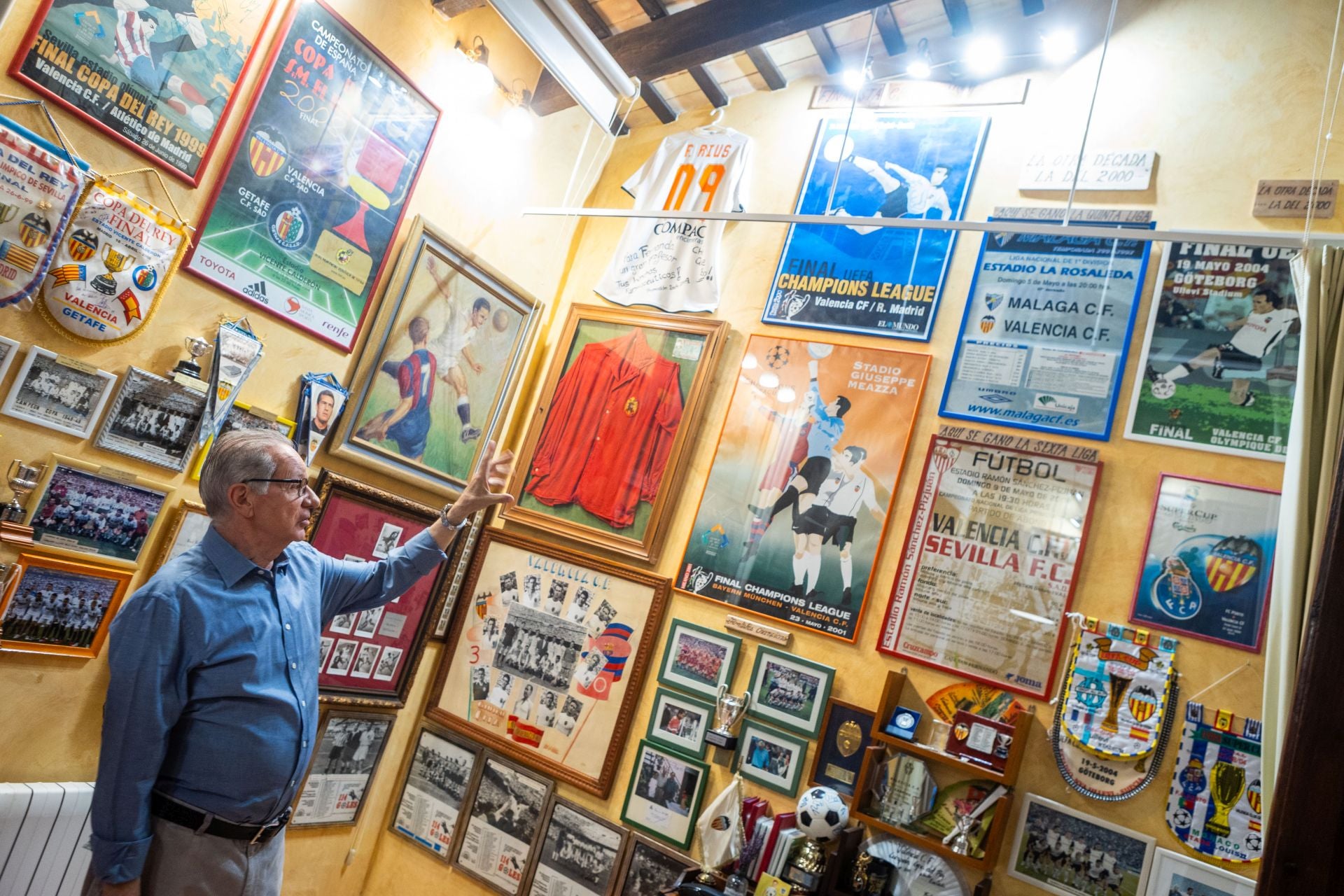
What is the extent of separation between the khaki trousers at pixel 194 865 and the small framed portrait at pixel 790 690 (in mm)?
2127

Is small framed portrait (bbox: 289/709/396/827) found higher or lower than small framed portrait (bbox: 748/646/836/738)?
lower

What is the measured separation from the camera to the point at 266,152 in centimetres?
351

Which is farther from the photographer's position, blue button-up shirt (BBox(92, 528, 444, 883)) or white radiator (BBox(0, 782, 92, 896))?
white radiator (BBox(0, 782, 92, 896))

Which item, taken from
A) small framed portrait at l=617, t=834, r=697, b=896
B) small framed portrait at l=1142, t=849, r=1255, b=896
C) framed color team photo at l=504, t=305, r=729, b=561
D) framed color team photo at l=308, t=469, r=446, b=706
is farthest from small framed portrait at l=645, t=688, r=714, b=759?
small framed portrait at l=1142, t=849, r=1255, b=896

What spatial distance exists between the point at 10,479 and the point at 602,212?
2385 mm

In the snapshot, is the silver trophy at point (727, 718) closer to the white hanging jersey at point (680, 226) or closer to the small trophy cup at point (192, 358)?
the white hanging jersey at point (680, 226)

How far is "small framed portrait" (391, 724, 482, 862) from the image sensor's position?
173 inches

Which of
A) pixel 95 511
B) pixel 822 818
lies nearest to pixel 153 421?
pixel 95 511

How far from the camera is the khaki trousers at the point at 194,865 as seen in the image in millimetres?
2125

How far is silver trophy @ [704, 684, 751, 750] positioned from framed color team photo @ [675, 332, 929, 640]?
15.1 inches

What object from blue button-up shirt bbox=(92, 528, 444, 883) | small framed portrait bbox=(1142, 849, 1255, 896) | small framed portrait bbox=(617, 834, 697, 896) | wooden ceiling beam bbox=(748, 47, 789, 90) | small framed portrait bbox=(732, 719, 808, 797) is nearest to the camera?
blue button-up shirt bbox=(92, 528, 444, 883)

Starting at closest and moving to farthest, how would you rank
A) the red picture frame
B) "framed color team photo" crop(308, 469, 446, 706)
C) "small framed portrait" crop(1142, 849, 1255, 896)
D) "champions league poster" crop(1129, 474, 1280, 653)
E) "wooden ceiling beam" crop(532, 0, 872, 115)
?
the red picture frame, "small framed portrait" crop(1142, 849, 1255, 896), "champions league poster" crop(1129, 474, 1280, 653), "wooden ceiling beam" crop(532, 0, 872, 115), "framed color team photo" crop(308, 469, 446, 706)

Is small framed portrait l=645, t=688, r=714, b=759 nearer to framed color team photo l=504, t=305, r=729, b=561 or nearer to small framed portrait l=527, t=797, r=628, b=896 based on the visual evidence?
small framed portrait l=527, t=797, r=628, b=896

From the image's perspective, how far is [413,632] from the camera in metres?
4.48
